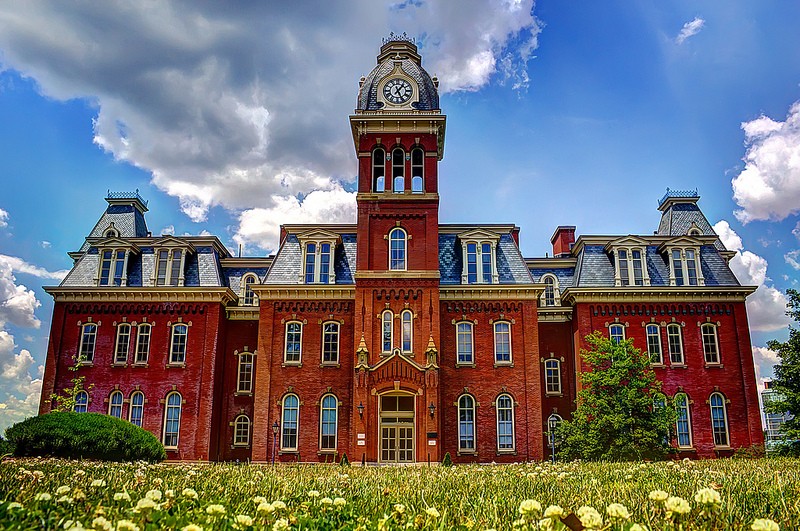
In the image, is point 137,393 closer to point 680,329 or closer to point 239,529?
point 680,329

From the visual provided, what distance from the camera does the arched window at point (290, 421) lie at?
33.0 m

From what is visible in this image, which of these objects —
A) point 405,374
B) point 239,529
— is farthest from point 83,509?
point 405,374

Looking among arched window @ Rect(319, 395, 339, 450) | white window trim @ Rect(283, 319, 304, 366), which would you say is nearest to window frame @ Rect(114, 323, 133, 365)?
white window trim @ Rect(283, 319, 304, 366)

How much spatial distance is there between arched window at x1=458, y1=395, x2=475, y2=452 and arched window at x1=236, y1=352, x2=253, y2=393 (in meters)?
11.8

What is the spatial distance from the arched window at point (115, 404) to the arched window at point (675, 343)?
29808 mm

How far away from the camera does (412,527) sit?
472 centimetres

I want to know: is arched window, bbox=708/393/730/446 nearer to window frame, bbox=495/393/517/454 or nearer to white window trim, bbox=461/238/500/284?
window frame, bbox=495/393/517/454

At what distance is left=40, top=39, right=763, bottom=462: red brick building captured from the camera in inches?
1284

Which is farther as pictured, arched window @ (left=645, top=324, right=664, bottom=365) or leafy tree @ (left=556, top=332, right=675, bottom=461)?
arched window @ (left=645, top=324, right=664, bottom=365)

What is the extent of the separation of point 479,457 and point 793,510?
90.3ft

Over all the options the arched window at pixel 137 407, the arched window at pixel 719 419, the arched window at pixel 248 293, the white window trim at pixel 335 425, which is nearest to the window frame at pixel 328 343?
the white window trim at pixel 335 425

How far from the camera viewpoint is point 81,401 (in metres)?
34.8

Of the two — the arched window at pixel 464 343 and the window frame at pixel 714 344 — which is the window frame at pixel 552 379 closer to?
the arched window at pixel 464 343

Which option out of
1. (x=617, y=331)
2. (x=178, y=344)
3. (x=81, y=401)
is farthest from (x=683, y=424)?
(x=81, y=401)
